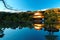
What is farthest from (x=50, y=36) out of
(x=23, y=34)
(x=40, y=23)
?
(x=23, y=34)

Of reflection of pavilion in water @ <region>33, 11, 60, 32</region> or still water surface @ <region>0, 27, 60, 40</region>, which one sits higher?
reflection of pavilion in water @ <region>33, 11, 60, 32</region>

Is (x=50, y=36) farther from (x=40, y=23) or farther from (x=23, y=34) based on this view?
(x=23, y=34)

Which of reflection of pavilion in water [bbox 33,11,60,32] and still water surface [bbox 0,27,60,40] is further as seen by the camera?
still water surface [bbox 0,27,60,40]

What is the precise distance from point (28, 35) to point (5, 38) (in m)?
0.36

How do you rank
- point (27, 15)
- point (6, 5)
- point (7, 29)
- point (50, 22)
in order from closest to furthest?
point (50, 22), point (27, 15), point (7, 29), point (6, 5)

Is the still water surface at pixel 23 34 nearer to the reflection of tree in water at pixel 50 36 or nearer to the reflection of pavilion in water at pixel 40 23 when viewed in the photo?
the reflection of tree in water at pixel 50 36

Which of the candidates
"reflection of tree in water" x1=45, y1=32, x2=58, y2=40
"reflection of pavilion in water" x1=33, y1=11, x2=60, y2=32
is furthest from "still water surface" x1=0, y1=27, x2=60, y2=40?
"reflection of pavilion in water" x1=33, y1=11, x2=60, y2=32

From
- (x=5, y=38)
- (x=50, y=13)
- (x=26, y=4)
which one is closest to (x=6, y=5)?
(x=26, y=4)

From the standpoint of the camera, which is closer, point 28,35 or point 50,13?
point 50,13

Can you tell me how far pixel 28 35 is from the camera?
2.77 meters

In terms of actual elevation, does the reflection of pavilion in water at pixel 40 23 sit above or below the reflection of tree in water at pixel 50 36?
above

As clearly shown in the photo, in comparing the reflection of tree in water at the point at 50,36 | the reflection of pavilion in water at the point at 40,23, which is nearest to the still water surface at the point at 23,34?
the reflection of tree in water at the point at 50,36

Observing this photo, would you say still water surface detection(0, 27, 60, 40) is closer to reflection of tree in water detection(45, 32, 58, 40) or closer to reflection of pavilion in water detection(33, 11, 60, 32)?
reflection of tree in water detection(45, 32, 58, 40)

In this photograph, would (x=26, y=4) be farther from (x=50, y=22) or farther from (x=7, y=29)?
(x=50, y=22)
